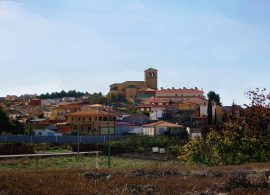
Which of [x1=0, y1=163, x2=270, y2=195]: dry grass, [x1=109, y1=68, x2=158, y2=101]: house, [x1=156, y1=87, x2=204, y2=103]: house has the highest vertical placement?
[x1=109, y1=68, x2=158, y2=101]: house

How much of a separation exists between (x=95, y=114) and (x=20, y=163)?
55.2 meters

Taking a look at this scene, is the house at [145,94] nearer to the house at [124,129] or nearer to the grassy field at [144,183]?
the house at [124,129]

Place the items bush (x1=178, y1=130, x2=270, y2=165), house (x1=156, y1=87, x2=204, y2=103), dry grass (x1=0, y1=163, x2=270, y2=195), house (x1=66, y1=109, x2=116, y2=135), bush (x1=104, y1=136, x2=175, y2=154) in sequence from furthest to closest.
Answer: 1. house (x1=156, y1=87, x2=204, y2=103)
2. house (x1=66, y1=109, x2=116, y2=135)
3. bush (x1=104, y1=136, x2=175, y2=154)
4. bush (x1=178, y1=130, x2=270, y2=165)
5. dry grass (x1=0, y1=163, x2=270, y2=195)

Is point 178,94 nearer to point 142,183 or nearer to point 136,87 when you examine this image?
point 136,87

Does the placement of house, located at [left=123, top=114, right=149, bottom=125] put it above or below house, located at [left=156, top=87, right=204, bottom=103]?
below

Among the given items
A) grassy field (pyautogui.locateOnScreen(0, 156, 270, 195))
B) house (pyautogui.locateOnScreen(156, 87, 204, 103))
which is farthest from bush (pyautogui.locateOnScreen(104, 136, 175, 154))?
house (pyautogui.locateOnScreen(156, 87, 204, 103))

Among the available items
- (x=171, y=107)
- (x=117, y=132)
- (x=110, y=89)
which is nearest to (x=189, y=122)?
(x=117, y=132)

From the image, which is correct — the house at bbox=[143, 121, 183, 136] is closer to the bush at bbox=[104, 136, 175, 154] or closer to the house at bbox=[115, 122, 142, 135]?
the house at bbox=[115, 122, 142, 135]

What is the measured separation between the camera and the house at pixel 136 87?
532 ft

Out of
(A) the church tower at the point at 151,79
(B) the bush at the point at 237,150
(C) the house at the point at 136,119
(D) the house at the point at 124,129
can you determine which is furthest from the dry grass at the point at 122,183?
(A) the church tower at the point at 151,79

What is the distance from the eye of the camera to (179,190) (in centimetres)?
1099

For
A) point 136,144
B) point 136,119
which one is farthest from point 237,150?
point 136,119

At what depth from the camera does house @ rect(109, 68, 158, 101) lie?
162 meters

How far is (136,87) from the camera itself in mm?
168875
